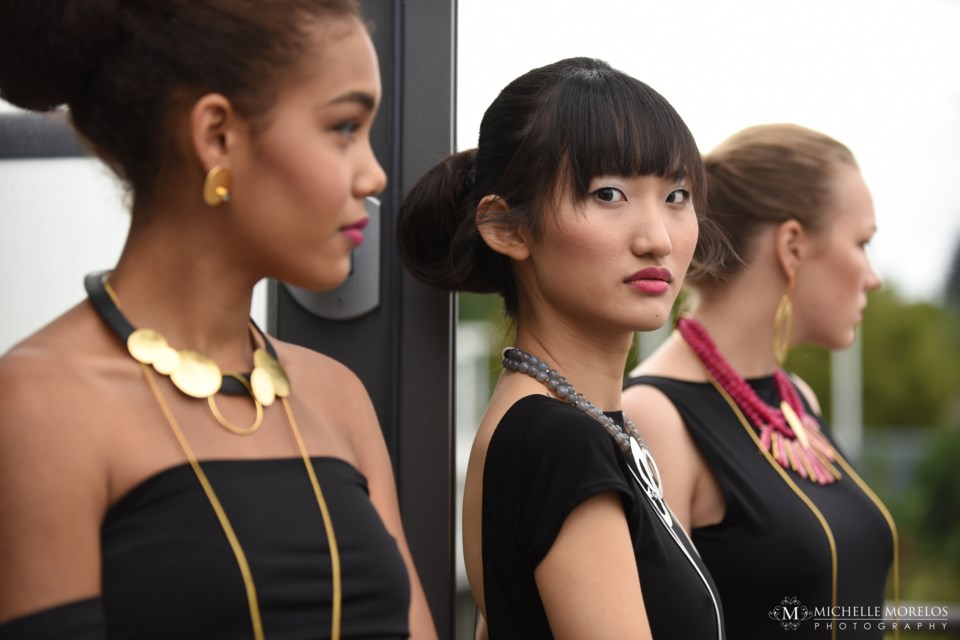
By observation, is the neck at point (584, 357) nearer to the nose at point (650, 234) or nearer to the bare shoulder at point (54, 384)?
the nose at point (650, 234)

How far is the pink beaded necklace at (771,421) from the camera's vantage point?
2285 millimetres

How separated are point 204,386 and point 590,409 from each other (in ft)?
1.94

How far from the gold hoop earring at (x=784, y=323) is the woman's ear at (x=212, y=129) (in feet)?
4.46

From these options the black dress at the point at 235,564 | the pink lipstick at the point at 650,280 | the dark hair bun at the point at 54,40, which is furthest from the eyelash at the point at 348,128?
the pink lipstick at the point at 650,280

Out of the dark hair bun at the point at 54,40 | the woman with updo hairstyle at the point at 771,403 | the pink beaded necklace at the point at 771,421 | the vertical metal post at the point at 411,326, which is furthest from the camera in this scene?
the pink beaded necklace at the point at 771,421

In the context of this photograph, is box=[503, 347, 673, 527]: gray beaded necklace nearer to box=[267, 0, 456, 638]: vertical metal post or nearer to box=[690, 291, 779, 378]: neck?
box=[267, 0, 456, 638]: vertical metal post

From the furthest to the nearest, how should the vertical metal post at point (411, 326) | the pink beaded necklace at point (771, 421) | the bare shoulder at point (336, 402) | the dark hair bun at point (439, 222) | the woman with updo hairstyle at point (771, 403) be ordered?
the pink beaded necklace at point (771, 421) → the woman with updo hairstyle at point (771, 403) → the vertical metal post at point (411, 326) → the dark hair bun at point (439, 222) → the bare shoulder at point (336, 402)

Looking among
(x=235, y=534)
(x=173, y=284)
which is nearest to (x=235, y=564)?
(x=235, y=534)

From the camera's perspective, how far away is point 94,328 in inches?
52.7

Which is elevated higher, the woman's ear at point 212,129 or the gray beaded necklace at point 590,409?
the woman's ear at point 212,129

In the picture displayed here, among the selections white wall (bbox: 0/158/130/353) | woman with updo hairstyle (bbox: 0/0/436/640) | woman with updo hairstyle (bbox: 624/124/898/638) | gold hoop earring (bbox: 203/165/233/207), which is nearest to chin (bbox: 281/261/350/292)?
woman with updo hairstyle (bbox: 0/0/436/640)

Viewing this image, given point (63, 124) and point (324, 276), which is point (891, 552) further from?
point (63, 124)

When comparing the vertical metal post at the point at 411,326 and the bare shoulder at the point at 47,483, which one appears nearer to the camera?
the bare shoulder at the point at 47,483

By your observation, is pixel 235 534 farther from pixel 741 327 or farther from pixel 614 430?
pixel 741 327
